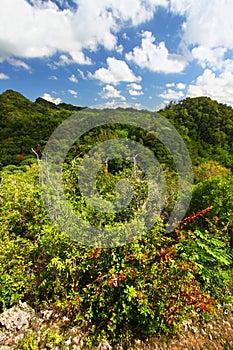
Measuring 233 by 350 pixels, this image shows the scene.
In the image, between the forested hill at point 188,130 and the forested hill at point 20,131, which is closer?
the forested hill at point 188,130

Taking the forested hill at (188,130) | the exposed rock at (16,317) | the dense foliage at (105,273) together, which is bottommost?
the exposed rock at (16,317)

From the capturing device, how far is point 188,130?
39219mm

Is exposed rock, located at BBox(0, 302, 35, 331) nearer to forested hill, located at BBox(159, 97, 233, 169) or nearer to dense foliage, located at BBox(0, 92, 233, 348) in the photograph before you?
dense foliage, located at BBox(0, 92, 233, 348)

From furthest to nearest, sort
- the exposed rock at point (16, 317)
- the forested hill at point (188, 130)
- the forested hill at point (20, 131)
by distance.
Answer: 1. the forested hill at point (20, 131)
2. the forested hill at point (188, 130)
3. the exposed rock at point (16, 317)

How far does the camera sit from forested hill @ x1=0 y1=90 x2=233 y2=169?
32.9 m

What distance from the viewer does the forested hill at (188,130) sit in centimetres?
3286

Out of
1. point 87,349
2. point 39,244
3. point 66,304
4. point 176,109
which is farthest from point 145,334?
point 176,109

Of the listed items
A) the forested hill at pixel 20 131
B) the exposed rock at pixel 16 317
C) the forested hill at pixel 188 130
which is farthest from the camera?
the forested hill at pixel 20 131

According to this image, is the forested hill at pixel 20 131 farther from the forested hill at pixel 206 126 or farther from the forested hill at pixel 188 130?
the forested hill at pixel 206 126

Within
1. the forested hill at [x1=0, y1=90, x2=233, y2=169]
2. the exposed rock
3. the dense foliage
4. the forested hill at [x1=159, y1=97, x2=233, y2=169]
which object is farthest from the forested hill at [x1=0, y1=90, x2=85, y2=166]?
the exposed rock

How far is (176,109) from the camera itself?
50562 mm

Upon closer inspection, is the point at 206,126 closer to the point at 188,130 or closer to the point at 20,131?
the point at 188,130

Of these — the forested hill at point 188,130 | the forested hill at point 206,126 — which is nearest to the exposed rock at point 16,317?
the forested hill at point 188,130

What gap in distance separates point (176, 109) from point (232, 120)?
13573mm
